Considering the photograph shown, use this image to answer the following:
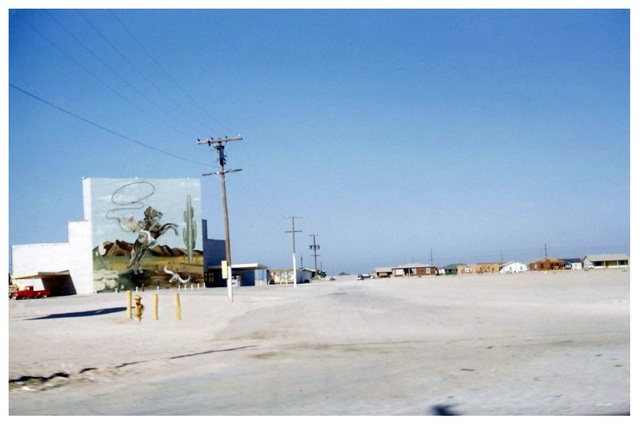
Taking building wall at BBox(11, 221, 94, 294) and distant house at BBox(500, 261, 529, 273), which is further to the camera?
distant house at BBox(500, 261, 529, 273)

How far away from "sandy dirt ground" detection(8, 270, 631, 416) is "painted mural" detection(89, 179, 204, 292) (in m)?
51.1

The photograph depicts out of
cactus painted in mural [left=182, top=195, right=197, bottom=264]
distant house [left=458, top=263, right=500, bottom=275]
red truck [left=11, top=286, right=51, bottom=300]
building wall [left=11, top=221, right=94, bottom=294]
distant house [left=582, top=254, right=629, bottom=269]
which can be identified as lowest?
distant house [left=458, top=263, right=500, bottom=275]

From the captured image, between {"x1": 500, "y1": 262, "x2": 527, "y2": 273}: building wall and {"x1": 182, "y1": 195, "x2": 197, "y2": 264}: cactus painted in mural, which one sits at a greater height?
{"x1": 182, "y1": 195, "x2": 197, "y2": 264}: cactus painted in mural

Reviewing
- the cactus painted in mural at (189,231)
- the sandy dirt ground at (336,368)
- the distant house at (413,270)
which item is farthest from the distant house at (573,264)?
the sandy dirt ground at (336,368)

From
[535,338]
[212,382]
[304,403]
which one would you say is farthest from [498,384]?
[535,338]

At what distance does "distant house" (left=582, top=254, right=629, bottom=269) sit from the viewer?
125 metres

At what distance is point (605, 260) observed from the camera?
126750 millimetres

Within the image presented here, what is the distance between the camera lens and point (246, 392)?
342 inches

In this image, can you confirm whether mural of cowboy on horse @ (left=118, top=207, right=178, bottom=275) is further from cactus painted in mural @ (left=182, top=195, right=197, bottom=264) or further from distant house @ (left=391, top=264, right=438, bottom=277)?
distant house @ (left=391, top=264, right=438, bottom=277)

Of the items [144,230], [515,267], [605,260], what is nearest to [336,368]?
[144,230]

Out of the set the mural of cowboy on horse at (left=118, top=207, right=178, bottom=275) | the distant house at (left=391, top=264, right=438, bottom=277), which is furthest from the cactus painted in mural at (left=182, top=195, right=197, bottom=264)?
the distant house at (left=391, top=264, right=438, bottom=277)

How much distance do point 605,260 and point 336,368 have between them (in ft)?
431

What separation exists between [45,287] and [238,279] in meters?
26.0

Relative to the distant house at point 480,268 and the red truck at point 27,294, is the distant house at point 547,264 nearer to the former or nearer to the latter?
the distant house at point 480,268
